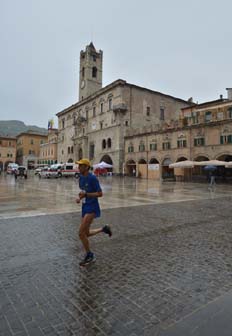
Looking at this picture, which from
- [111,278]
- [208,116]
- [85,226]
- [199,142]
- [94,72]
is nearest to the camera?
[111,278]

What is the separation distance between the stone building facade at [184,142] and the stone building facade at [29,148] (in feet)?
165

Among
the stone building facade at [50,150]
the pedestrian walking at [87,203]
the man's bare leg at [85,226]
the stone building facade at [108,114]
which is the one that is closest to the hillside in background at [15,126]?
the stone building facade at [50,150]

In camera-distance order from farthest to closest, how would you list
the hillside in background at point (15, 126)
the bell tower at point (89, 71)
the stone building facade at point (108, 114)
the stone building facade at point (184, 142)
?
the hillside in background at point (15, 126) < the bell tower at point (89, 71) < the stone building facade at point (108, 114) < the stone building facade at point (184, 142)

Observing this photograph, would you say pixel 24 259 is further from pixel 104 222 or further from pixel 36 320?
pixel 104 222

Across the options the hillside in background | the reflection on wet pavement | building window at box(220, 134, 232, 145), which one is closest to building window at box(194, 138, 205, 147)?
building window at box(220, 134, 232, 145)

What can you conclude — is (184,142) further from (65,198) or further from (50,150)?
(50,150)

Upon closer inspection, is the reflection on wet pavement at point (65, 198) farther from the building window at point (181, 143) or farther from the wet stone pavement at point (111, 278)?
the building window at point (181, 143)

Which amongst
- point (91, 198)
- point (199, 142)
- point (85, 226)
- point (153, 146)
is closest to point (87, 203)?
point (91, 198)

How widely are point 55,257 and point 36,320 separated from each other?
6.07 ft

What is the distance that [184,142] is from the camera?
32.8 metres

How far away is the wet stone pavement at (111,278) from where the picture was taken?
2496mm

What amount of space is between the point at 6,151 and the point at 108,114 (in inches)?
2040

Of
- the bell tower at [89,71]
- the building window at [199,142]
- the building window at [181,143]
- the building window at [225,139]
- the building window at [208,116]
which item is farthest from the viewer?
the bell tower at [89,71]

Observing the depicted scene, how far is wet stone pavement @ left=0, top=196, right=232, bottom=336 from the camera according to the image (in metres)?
2.50
